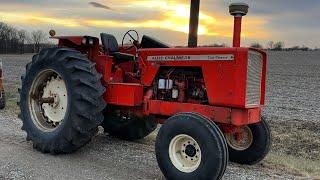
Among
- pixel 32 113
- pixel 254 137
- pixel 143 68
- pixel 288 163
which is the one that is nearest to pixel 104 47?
pixel 143 68

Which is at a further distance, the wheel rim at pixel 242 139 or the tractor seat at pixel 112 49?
the tractor seat at pixel 112 49

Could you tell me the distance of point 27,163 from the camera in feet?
19.1

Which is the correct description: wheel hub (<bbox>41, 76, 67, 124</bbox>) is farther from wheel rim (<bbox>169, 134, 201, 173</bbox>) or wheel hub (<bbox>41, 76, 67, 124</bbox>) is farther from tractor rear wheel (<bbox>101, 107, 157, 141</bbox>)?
wheel rim (<bbox>169, 134, 201, 173</bbox>)

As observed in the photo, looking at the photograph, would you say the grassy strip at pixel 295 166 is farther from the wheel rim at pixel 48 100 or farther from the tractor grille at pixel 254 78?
the wheel rim at pixel 48 100

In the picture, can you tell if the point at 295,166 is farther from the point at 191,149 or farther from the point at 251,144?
the point at 191,149

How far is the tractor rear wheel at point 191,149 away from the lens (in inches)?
192

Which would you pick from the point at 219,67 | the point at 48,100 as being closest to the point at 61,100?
the point at 48,100

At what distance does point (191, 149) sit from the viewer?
5172 mm

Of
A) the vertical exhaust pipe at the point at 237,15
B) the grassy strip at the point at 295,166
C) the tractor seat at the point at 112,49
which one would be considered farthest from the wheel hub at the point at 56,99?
the grassy strip at the point at 295,166

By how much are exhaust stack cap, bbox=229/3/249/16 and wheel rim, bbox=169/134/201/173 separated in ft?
4.85

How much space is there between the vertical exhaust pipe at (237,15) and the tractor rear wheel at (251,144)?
131 centimetres

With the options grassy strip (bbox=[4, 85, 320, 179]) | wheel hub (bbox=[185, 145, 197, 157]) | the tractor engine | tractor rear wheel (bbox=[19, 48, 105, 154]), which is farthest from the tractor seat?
wheel hub (bbox=[185, 145, 197, 157])

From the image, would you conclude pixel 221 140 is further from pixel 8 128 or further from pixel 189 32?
pixel 8 128

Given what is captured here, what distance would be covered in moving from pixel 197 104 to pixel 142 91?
0.88 metres
